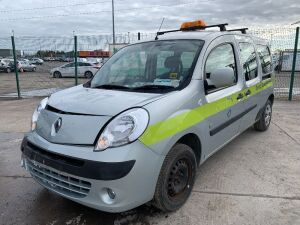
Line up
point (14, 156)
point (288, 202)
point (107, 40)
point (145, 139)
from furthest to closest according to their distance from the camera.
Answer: point (107, 40)
point (14, 156)
point (288, 202)
point (145, 139)

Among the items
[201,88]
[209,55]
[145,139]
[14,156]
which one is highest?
[209,55]

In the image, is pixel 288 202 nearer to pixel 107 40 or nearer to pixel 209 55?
pixel 209 55

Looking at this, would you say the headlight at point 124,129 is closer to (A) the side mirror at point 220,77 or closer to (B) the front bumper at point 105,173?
(B) the front bumper at point 105,173

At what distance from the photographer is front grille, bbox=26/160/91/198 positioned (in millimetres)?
2689

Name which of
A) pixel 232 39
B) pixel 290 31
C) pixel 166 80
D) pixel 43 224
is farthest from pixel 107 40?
pixel 43 224

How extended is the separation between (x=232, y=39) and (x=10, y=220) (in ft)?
11.5

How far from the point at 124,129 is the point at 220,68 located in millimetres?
1577

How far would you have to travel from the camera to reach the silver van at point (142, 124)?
2.62 m

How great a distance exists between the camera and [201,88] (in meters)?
3.44

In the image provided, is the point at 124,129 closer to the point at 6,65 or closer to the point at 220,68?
the point at 220,68

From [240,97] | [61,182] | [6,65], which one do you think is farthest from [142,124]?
[6,65]

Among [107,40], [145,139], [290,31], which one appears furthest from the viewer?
[107,40]

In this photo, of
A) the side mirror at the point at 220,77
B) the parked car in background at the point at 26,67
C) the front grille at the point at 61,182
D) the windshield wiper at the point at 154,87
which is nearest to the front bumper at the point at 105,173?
the front grille at the point at 61,182

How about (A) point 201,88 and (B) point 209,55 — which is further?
(B) point 209,55
